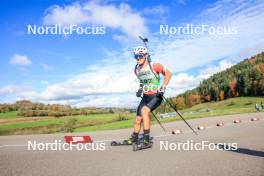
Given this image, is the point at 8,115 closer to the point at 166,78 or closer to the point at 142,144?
the point at 166,78

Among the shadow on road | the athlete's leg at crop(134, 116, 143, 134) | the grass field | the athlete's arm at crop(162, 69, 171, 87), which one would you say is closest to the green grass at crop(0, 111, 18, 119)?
the grass field

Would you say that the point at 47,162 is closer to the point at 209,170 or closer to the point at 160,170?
the point at 160,170

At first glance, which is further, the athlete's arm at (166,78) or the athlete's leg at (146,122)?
the athlete's arm at (166,78)

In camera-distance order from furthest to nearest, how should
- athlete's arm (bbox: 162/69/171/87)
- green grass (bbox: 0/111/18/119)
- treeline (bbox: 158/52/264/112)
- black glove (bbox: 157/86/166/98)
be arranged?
treeline (bbox: 158/52/264/112) < green grass (bbox: 0/111/18/119) < athlete's arm (bbox: 162/69/171/87) < black glove (bbox: 157/86/166/98)

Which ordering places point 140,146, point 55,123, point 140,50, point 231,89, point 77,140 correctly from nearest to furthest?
point 140,146 → point 140,50 → point 77,140 → point 55,123 → point 231,89

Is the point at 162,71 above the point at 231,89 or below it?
below

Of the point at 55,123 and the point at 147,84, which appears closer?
the point at 147,84

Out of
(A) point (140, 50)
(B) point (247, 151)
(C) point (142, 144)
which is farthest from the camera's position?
(A) point (140, 50)

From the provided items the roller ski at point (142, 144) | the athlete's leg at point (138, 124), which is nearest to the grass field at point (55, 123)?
the athlete's leg at point (138, 124)

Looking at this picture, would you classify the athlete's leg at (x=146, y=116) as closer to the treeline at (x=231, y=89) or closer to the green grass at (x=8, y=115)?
the green grass at (x=8, y=115)

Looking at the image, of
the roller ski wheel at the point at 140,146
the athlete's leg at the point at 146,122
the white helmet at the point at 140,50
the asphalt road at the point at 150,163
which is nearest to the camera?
the asphalt road at the point at 150,163

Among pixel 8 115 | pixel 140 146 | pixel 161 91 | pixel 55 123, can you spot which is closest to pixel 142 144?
pixel 140 146

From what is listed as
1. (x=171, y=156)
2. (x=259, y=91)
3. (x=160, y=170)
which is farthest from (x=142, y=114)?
(x=259, y=91)

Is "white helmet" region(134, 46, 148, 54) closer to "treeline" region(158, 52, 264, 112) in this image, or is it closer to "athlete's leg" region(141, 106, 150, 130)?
"athlete's leg" region(141, 106, 150, 130)
